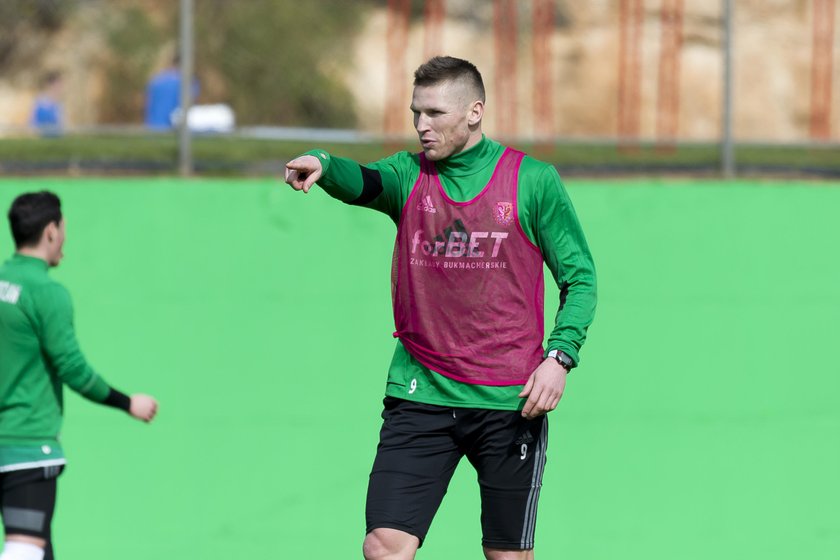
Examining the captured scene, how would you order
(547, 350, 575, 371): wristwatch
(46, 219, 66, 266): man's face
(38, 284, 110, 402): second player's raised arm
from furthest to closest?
1. (46, 219, 66, 266): man's face
2. (38, 284, 110, 402): second player's raised arm
3. (547, 350, 575, 371): wristwatch

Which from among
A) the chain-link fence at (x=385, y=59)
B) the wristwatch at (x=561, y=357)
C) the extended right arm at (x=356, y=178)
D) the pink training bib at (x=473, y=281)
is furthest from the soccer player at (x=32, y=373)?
the chain-link fence at (x=385, y=59)

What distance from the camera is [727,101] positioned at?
227 inches

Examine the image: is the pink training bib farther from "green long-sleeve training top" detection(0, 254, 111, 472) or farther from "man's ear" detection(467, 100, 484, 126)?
"green long-sleeve training top" detection(0, 254, 111, 472)

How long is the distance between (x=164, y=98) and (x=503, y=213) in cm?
322

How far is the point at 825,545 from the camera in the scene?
5.33m

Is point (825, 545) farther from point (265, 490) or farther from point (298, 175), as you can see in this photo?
point (298, 175)

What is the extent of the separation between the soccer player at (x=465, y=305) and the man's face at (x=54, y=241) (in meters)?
1.03

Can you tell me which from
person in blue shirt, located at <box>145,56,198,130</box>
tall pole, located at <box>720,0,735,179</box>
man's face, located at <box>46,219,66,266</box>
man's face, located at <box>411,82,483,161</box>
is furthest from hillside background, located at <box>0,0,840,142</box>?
man's face, located at <box>411,82,483,161</box>

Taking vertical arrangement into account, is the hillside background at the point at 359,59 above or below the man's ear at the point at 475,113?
above

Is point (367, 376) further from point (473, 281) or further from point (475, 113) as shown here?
point (475, 113)

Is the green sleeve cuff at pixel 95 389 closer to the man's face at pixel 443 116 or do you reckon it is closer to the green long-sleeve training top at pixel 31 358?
the green long-sleeve training top at pixel 31 358

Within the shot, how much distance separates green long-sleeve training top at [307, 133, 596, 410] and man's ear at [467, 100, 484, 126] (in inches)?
3.0

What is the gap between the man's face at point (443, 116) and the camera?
3.77m

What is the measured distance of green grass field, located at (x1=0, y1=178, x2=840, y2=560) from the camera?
5398mm
